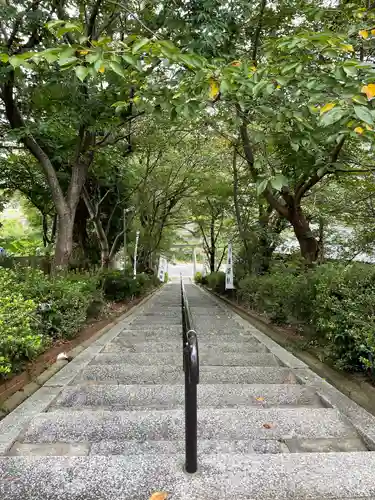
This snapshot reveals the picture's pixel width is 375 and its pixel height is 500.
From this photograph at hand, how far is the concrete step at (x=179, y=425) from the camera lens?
2186 millimetres

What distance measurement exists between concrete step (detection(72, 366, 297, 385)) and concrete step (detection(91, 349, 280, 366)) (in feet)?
0.96

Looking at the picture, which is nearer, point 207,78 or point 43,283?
point 207,78

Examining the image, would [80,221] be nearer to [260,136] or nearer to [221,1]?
[221,1]

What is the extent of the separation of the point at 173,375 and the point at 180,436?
1146 mm

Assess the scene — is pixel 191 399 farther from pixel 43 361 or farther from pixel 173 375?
pixel 43 361

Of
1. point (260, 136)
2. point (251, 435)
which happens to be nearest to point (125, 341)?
point (251, 435)

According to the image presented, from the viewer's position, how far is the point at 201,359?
3.90 m

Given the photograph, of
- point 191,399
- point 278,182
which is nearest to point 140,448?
point 191,399

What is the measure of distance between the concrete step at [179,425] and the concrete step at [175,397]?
31 centimetres

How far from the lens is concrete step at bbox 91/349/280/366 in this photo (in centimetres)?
376

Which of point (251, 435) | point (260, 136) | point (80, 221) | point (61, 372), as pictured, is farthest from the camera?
point (80, 221)

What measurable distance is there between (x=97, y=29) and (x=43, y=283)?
15.0 ft

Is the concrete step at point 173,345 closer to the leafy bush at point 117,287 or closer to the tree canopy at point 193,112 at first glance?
the tree canopy at point 193,112

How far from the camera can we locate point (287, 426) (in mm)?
2266
